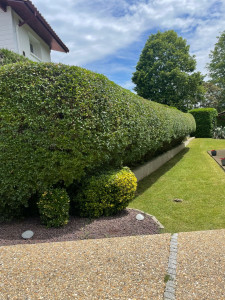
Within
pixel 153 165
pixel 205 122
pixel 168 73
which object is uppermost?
pixel 168 73

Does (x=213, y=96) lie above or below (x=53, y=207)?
above

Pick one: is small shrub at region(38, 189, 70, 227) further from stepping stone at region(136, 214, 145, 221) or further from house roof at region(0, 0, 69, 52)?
house roof at region(0, 0, 69, 52)

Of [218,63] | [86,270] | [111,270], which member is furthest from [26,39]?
[218,63]

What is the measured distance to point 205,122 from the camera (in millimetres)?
23453

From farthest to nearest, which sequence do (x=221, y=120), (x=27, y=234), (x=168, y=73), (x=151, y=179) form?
(x=168, y=73), (x=221, y=120), (x=151, y=179), (x=27, y=234)

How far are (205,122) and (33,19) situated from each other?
19863 mm

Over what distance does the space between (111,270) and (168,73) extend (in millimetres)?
29377

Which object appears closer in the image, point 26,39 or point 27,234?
point 27,234

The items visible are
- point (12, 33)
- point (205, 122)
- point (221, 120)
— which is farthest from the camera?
point (221, 120)

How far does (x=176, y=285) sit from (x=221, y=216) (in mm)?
3321

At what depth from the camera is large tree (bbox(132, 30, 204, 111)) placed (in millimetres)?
29183

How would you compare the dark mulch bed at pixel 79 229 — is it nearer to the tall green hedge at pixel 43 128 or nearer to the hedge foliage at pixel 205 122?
the tall green hedge at pixel 43 128

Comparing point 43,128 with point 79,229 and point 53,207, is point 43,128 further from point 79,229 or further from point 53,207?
point 79,229

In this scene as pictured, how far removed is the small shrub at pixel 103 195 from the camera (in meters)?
4.64
